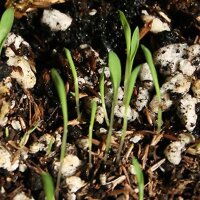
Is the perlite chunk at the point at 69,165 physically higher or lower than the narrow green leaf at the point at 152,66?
lower

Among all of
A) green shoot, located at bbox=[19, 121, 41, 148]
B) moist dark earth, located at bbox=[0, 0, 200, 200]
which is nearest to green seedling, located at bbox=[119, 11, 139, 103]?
moist dark earth, located at bbox=[0, 0, 200, 200]

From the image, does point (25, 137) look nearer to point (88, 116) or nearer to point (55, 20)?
point (88, 116)

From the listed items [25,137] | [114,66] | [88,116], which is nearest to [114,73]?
[114,66]

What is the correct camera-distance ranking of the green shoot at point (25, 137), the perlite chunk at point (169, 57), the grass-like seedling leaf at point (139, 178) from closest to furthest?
the grass-like seedling leaf at point (139, 178), the green shoot at point (25, 137), the perlite chunk at point (169, 57)

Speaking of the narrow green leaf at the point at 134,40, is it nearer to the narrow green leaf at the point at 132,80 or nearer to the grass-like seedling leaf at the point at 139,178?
the narrow green leaf at the point at 132,80

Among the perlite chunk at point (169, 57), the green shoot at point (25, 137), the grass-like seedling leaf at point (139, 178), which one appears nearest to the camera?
the grass-like seedling leaf at point (139, 178)

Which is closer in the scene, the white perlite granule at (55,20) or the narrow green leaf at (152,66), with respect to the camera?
the narrow green leaf at (152,66)

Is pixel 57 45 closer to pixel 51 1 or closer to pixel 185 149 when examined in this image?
pixel 51 1

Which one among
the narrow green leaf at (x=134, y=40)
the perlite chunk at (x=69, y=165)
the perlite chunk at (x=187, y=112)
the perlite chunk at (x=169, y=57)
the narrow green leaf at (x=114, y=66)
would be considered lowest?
the perlite chunk at (x=69, y=165)

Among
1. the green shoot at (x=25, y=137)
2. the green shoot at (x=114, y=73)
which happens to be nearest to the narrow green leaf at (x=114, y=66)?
the green shoot at (x=114, y=73)

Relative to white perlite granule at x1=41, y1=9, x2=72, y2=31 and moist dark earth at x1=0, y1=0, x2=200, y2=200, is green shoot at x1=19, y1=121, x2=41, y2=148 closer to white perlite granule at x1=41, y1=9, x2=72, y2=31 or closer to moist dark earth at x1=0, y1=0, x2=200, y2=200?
moist dark earth at x1=0, y1=0, x2=200, y2=200
